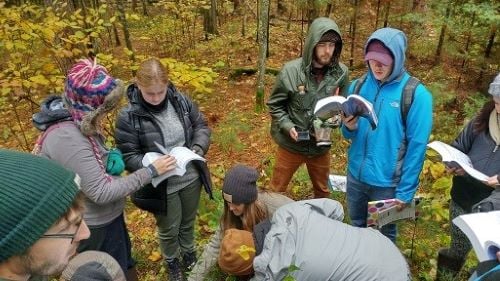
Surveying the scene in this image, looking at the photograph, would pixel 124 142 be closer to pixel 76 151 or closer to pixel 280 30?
pixel 76 151

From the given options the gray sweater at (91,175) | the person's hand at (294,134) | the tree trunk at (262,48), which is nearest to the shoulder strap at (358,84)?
the person's hand at (294,134)

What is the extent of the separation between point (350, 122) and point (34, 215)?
2.50 metres

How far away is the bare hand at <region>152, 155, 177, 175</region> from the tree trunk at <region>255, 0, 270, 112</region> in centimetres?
457

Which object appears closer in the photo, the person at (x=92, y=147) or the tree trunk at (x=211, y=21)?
the person at (x=92, y=147)

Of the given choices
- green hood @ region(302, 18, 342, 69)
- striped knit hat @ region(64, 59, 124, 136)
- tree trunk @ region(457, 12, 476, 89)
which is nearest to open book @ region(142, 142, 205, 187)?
striped knit hat @ region(64, 59, 124, 136)

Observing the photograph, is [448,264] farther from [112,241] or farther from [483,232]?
[112,241]

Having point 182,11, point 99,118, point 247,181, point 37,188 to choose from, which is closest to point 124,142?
point 99,118

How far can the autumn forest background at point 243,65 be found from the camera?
4.50 m

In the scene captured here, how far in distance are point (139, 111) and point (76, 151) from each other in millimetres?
668

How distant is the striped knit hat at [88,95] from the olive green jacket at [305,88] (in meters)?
1.68

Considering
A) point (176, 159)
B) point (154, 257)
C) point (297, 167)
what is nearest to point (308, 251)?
point (176, 159)

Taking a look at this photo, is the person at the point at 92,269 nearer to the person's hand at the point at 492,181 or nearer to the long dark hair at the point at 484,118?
the person's hand at the point at 492,181

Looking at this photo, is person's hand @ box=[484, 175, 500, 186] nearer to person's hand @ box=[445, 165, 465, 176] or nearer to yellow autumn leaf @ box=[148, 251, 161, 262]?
person's hand @ box=[445, 165, 465, 176]

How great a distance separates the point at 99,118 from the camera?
2449 mm
